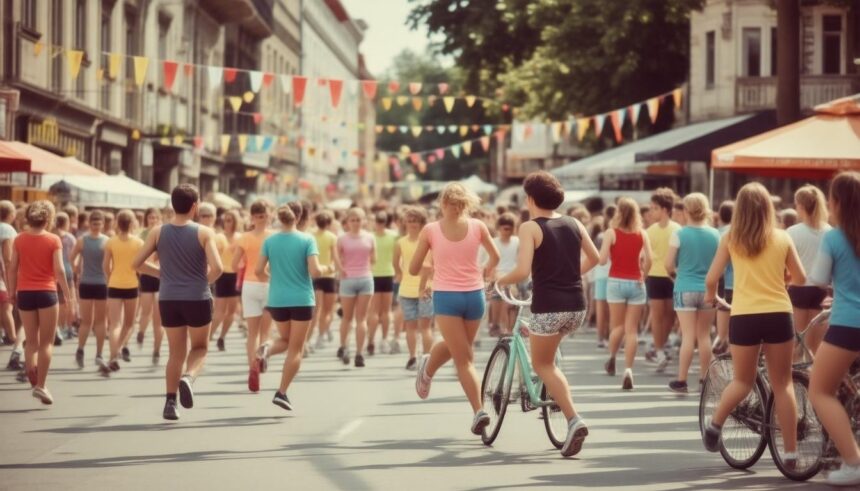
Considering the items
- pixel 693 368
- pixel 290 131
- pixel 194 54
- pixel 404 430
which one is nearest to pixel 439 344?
pixel 404 430

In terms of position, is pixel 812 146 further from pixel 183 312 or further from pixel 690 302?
pixel 183 312

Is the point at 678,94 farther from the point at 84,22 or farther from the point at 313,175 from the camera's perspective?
the point at 313,175

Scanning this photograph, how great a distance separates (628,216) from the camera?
16.0 m

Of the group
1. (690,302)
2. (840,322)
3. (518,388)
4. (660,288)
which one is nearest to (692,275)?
(690,302)

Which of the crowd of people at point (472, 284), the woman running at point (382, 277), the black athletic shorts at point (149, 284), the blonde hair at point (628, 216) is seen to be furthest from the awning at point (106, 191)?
the blonde hair at point (628, 216)

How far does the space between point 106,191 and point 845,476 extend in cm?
2125

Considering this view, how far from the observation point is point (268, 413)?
43.3ft

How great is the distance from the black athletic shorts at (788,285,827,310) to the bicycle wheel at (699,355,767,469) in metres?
2.84

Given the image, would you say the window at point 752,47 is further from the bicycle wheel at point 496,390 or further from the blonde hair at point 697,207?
the bicycle wheel at point 496,390

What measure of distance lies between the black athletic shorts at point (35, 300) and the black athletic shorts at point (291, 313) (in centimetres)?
203

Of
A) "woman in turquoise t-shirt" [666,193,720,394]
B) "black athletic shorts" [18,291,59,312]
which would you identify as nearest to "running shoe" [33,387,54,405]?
"black athletic shorts" [18,291,59,312]

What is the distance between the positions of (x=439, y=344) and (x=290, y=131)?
65.3m

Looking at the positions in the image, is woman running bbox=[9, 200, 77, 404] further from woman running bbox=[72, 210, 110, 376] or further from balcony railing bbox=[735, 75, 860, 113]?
balcony railing bbox=[735, 75, 860, 113]

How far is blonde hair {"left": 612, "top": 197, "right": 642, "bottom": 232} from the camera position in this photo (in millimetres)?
15992
